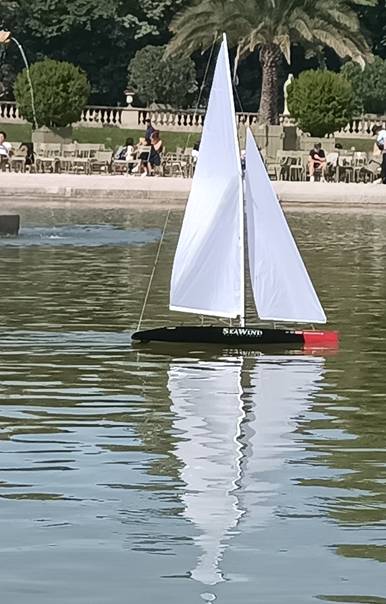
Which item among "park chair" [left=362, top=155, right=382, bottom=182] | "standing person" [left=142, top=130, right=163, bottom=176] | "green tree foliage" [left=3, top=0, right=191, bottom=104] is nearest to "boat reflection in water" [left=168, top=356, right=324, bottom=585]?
"standing person" [left=142, top=130, right=163, bottom=176]

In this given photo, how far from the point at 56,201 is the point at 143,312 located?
1855cm

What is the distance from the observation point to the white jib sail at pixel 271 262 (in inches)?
587

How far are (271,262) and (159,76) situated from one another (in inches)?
1911

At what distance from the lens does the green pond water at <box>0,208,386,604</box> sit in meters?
7.44

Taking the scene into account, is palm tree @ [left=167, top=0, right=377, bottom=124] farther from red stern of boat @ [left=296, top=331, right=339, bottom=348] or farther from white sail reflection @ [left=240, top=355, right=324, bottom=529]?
white sail reflection @ [left=240, top=355, right=324, bottom=529]

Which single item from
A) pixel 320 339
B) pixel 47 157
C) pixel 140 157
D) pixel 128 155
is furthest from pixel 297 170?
pixel 320 339

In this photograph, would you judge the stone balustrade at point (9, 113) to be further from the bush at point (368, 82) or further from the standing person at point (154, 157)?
the standing person at point (154, 157)

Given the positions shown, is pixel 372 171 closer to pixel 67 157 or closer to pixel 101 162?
pixel 101 162

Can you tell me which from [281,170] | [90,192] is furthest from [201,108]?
[90,192]

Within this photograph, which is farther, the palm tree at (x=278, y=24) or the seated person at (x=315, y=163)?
the palm tree at (x=278, y=24)

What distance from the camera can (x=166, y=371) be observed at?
1339 centimetres

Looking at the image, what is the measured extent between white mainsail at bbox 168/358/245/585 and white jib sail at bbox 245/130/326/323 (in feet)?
3.52

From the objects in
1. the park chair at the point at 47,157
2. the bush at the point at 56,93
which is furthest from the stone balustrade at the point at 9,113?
the park chair at the point at 47,157

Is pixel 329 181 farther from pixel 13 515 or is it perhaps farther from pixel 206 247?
pixel 13 515
